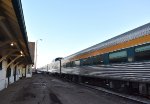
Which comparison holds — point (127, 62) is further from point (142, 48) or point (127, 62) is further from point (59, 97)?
point (59, 97)

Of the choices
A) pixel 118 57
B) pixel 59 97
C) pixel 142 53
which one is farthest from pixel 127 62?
pixel 59 97

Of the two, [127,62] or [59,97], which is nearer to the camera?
[127,62]

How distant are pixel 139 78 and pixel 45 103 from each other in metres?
4.69

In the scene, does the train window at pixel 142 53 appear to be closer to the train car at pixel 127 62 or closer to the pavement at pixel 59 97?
the train car at pixel 127 62

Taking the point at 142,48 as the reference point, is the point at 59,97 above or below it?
below

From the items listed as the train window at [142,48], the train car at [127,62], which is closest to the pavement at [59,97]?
the train car at [127,62]

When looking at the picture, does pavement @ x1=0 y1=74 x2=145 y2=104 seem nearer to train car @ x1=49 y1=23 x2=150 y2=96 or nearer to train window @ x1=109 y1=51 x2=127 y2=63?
train car @ x1=49 y1=23 x2=150 y2=96

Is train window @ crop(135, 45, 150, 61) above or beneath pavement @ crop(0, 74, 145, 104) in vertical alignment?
above

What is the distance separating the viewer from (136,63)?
13.7m

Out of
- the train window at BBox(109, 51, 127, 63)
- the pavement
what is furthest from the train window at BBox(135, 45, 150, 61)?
the pavement

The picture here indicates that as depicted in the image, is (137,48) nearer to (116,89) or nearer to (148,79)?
(148,79)

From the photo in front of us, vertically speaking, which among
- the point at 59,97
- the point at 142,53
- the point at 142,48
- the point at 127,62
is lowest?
the point at 59,97

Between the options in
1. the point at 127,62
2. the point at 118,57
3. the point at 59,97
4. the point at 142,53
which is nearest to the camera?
the point at 142,53

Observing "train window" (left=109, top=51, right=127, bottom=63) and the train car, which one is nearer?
the train car
